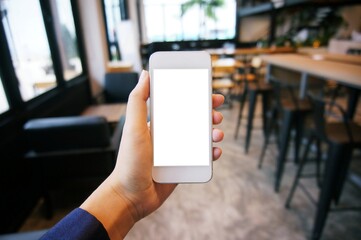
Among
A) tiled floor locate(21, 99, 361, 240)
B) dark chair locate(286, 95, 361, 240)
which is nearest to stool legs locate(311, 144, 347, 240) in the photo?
dark chair locate(286, 95, 361, 240)

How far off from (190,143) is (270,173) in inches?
70.2

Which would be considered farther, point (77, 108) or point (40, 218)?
point (77, 108)

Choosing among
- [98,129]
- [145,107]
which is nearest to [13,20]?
[98,129]

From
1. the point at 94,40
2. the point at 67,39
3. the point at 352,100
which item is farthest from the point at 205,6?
the point at 352,100

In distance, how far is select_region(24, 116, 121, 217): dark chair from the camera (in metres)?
1.44

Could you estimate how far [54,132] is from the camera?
144cm

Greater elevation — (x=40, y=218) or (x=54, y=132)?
(x=54, y=132)

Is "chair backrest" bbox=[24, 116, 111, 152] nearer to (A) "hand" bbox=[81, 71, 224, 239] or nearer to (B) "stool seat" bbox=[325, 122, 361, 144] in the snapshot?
(A) "hand" bbox=[81, 71, 224, 239]

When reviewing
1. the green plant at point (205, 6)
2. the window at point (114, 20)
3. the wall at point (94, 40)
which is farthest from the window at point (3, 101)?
the green plant at point (205, 6)

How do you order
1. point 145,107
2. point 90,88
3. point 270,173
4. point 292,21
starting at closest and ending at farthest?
point 145,107, point 270,173, point 90,88, point 292,21

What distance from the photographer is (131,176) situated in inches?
25.8

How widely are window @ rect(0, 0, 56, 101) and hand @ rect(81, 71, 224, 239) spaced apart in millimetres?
1464

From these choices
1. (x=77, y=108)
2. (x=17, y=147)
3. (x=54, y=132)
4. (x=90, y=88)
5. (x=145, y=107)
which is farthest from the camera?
(x=90, y=88)

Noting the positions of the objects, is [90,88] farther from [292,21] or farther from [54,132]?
[292,21]
